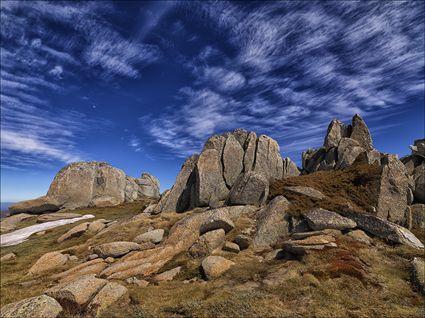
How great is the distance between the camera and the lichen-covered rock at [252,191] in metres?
35.3

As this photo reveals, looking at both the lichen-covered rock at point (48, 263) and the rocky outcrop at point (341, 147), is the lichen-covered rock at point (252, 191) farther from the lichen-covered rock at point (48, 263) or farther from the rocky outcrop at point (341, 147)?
the lichen-covered rock at point (48, 263)

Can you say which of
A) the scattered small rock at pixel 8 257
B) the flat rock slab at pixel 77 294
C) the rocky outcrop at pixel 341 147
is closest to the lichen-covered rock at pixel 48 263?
the scattered small rock at pixel 8 257

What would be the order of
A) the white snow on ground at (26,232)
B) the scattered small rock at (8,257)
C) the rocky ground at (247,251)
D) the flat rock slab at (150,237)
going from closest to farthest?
the rocky ground at (247,251) → the flat rock slab at (150,237) → the scattered small rock at (8,257) → the white snow on ground at (26,232)

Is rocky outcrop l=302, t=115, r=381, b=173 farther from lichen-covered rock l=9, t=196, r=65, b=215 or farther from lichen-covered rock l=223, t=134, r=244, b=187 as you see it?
lichen-covered rock l=9, t=196, r=65, b=215

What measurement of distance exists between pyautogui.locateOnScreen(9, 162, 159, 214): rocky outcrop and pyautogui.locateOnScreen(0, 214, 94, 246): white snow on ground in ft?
51.3

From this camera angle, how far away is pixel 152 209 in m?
45.5

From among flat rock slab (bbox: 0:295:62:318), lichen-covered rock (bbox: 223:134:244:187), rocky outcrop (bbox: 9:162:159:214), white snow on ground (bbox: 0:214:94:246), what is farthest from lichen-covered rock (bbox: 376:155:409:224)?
rocky outcrop (bbox: 9:162:159:214)

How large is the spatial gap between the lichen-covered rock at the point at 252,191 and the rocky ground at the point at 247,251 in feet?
0.42

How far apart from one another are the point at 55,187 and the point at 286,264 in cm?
7191

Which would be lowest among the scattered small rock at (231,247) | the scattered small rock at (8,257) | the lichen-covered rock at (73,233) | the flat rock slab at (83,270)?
the flat rock slab at (83,270)

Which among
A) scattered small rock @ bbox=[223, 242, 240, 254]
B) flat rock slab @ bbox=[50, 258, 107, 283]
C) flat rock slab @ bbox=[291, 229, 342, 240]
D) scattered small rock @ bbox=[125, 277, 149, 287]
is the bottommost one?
scattered small rock @ bbox=[125, 277, 149, 287]

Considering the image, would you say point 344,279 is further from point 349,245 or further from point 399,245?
point 399,245

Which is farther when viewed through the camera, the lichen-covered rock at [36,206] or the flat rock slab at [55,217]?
the lichen-covered rock at [36,206]

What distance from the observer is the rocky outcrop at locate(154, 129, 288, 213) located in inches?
1416
